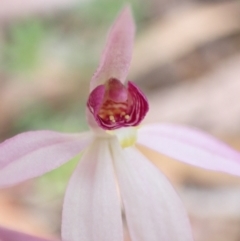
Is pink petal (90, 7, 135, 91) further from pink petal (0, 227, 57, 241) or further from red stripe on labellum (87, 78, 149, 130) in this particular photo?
pink petal (0, 227, 57, 241)

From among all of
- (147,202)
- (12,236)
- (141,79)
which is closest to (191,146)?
(147,202)

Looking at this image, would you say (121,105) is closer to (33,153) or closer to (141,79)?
(33,153)

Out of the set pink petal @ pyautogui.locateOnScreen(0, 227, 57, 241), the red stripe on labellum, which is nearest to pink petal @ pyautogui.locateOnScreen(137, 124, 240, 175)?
the red stripe on labellum

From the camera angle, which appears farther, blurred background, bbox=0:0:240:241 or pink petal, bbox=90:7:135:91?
blurred background, bbox=0:0:240:241

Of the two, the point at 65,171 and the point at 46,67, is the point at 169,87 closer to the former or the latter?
the point at 46,67

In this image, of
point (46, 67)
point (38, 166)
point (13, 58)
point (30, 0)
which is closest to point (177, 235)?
point (38, 166)

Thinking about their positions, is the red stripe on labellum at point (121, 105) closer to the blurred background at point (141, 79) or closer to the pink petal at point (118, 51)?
the pink petal at point (118, 51)
